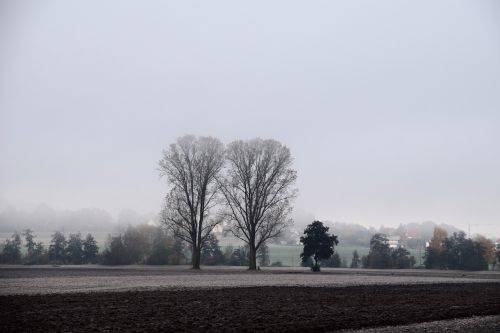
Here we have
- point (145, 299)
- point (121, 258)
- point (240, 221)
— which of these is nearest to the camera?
point (145, 299)

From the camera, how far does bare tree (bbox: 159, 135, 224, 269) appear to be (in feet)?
195

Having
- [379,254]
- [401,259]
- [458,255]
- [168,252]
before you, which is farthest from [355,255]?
[168,252]

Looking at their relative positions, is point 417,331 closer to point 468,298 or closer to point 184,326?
point 184,326

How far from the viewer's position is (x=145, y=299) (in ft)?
75.2

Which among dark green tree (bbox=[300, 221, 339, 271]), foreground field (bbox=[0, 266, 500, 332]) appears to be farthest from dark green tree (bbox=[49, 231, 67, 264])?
foreground field (bbox=[0, 266, 500, 332])

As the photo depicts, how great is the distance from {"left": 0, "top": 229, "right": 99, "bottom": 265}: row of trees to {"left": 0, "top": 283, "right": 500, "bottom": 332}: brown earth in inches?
2428

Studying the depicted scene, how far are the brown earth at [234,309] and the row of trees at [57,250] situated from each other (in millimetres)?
61675

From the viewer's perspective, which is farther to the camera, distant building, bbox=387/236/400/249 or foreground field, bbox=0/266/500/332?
distant building, bbox=387/236/400/249

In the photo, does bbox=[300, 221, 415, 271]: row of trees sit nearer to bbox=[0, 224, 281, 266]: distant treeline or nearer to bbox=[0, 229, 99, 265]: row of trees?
bbox=[0, 224, 281, 266]: distant treeline

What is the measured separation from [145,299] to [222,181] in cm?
3811

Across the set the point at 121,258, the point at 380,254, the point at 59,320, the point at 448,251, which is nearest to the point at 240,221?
the point at 121,258

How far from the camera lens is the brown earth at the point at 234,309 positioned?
1634 cm

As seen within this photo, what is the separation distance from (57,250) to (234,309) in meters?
73.4

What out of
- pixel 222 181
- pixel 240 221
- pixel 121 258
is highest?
pixel 222 181
